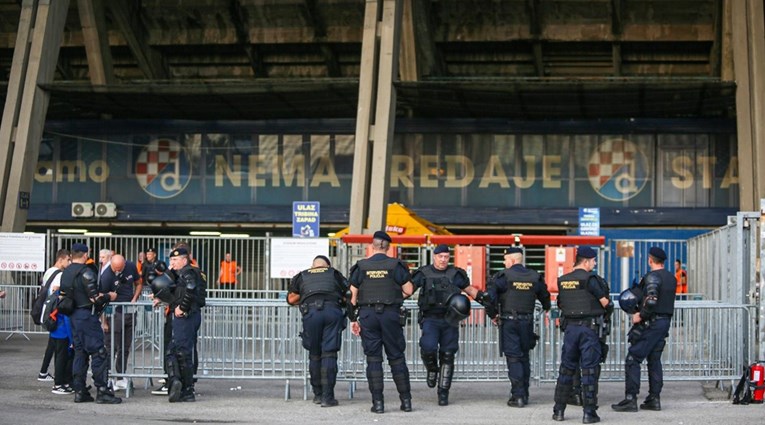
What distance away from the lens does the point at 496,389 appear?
15281 millimetres

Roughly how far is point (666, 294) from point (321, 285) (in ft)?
12.6

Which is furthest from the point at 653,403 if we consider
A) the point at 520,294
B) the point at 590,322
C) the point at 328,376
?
the point at 328,376

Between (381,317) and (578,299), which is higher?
(578,299)

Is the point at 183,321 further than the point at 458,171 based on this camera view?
No

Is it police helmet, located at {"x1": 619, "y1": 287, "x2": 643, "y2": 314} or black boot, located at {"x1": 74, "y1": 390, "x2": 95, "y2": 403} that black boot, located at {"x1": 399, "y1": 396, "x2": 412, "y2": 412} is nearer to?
police helmet, located at {"x1": 619, "y1": 287, "x2": 643, "y2": 314}

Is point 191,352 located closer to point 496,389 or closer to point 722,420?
point 496,389

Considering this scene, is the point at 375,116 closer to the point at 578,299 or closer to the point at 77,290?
the point at 77,290

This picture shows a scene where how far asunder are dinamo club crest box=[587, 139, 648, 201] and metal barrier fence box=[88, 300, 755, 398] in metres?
21.0

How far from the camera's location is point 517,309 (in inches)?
517

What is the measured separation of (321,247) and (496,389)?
7.29m

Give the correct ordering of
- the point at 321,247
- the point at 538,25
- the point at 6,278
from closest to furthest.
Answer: the point at 321,247 → the point at 6,278 → the point at 538,25

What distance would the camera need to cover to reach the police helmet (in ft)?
42.4

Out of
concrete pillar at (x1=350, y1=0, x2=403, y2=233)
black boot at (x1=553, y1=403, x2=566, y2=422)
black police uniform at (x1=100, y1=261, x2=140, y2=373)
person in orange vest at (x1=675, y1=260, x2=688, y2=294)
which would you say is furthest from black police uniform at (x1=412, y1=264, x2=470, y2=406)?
concrete pillar at (x1=350, y1=0, x2=403, y2=233)

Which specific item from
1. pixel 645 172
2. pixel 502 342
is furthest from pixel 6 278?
pixel 645 172
